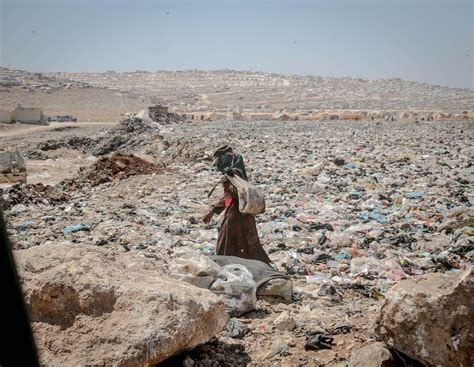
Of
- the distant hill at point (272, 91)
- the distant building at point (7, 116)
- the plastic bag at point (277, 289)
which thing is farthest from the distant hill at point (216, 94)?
the plastic bag at point (277, 289)

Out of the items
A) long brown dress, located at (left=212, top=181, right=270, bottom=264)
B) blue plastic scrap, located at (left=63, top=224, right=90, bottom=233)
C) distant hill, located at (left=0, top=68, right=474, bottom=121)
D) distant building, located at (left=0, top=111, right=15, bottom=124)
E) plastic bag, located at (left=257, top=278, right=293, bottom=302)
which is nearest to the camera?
plastic bag, located at (left=257, top=278, right=293, bottom=302)

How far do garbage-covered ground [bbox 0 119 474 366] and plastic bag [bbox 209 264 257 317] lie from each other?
0.10 meters

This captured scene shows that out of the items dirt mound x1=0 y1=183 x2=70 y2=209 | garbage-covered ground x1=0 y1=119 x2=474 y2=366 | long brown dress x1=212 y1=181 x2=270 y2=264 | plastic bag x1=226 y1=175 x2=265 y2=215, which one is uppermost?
plastic bag x1=226 y1=175 x2=265 y2=215

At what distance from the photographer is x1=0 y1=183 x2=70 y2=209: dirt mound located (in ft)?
27.3

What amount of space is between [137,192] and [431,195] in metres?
→ 5.58

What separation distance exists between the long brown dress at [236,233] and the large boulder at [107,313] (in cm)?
177

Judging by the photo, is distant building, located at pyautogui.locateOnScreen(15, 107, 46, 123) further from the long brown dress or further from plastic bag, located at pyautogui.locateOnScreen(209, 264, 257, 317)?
plastic bag, located at pyautogui.locateOnScreen(209, 264, 257, 317)

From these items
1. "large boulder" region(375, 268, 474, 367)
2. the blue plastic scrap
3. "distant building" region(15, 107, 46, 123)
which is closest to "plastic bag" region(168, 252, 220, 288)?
"large boulder" region(375, 268, 474, 367)

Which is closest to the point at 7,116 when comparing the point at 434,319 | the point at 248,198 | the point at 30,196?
the point at 30,196

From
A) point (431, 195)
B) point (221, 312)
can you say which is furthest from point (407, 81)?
point (221, 312)

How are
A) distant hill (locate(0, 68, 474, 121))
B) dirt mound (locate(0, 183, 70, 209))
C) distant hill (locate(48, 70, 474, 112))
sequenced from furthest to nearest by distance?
1. distant hill (locate(48, 70, 474, 112))
2. distant hill (locate(0, 68, 474, 121))
3. dirt mound (locate(0, 183, 70, 209))

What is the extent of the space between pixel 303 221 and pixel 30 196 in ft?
17.7

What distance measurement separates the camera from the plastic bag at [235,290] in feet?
11.0

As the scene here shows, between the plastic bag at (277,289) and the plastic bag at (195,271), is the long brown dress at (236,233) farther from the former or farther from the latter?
the plastic bag at (195,271)
